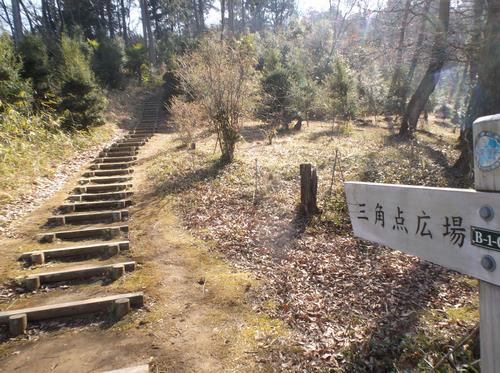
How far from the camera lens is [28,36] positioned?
13500 millimetres

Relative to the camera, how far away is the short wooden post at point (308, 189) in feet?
22.2

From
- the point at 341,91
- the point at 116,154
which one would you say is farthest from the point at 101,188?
the point at 341,91

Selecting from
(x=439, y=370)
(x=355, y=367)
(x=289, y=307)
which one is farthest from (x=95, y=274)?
(x=439, y=370)

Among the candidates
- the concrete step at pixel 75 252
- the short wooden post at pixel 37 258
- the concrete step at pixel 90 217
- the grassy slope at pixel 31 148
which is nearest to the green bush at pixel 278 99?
the grassy slope at pixel 31 148

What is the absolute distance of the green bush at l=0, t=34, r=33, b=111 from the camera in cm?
1030

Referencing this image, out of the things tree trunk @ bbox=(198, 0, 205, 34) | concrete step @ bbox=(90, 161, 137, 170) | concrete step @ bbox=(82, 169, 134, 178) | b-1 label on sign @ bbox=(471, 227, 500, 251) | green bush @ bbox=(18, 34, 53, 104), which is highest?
tree trunk @ bbox=(198, 0, 205, 34)

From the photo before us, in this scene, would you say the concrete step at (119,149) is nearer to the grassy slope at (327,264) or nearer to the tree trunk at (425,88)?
the grassy slope at (327,264)

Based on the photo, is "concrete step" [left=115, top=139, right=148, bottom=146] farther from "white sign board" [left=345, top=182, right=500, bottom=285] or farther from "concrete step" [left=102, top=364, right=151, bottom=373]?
"white sign board" [left=345, top=182, right=500, bottom=285]

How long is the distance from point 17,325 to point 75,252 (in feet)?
5.61

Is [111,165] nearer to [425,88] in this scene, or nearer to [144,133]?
[144,133]

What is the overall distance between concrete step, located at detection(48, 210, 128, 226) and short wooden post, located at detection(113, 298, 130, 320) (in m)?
2.95

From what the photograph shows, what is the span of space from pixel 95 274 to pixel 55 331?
1129 millimetres

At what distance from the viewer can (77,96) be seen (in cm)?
1295

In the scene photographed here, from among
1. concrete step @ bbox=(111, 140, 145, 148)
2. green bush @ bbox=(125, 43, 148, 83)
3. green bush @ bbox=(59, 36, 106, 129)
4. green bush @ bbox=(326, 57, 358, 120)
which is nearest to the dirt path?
concrete step @ bbox=(111, 140, 145, 148)
